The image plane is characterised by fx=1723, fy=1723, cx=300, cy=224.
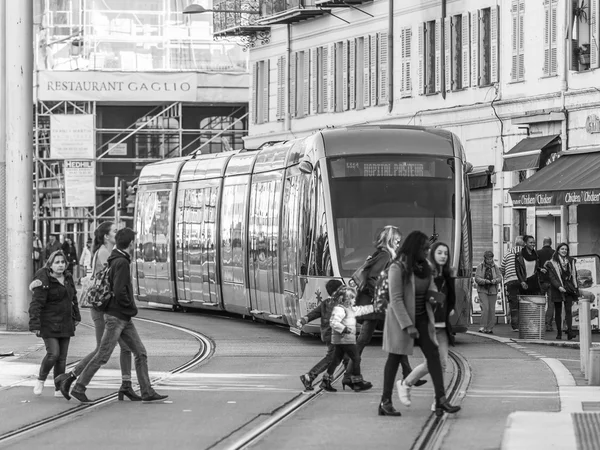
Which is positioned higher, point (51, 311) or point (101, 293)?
point (101, 293)

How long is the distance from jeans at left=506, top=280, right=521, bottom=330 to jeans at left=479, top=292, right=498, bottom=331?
4.15 feet

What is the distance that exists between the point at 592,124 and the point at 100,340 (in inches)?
751

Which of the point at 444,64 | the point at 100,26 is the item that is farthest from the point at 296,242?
the point at 100,26

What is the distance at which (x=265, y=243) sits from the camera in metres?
28.0

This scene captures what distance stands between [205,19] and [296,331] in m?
37.4

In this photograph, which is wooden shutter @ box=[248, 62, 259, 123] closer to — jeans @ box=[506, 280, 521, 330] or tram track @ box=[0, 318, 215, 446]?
jeans @ box=[506, 280, 521, 330]

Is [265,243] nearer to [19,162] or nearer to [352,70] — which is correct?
[19,162]

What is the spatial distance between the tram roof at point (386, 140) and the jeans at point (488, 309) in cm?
436

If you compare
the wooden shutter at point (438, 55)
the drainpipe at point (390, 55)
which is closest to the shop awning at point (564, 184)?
the wooden shutter at point (438, 55)

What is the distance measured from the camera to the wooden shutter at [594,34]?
33688 mm

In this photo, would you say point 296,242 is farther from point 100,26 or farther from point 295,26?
point 100,26

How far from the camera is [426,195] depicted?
80.0 feet

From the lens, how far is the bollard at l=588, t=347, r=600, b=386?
17781mm

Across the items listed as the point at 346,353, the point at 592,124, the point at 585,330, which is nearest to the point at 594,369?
the point at 585,330
